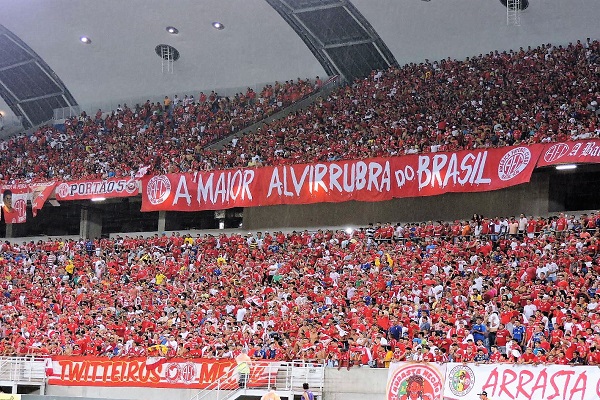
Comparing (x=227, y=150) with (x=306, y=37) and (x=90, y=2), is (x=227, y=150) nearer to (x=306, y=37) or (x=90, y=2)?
(x=306, y=37)

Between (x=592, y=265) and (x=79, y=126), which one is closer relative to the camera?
(x=592, y=265)

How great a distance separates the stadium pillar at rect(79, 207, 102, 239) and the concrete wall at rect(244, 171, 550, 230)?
8887 mm

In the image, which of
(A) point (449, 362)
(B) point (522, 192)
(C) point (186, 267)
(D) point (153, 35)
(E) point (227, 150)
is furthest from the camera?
(D) point (153, 35)

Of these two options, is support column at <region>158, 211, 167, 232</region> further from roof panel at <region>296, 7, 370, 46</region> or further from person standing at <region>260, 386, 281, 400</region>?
person standing at <region>260, 386, 281, 400</region>

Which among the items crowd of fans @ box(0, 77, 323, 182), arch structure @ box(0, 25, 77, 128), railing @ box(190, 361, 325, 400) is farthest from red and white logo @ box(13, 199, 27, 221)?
railing @ box(190, 361, 325, 400)

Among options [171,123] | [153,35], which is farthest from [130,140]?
[153,35]

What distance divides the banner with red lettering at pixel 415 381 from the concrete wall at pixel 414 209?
486 inches

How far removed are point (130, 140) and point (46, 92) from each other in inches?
354

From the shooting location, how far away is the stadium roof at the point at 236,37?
3806 centimetres

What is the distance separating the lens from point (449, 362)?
819 inches

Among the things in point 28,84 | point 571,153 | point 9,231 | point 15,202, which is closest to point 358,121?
point 571,153

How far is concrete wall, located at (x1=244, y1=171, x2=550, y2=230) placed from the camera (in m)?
32.3

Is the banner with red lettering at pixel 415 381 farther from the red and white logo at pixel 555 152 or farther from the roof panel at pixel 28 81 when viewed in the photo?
the roof panel at pixel 28 81

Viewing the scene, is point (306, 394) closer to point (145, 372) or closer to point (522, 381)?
point (522, 381)
